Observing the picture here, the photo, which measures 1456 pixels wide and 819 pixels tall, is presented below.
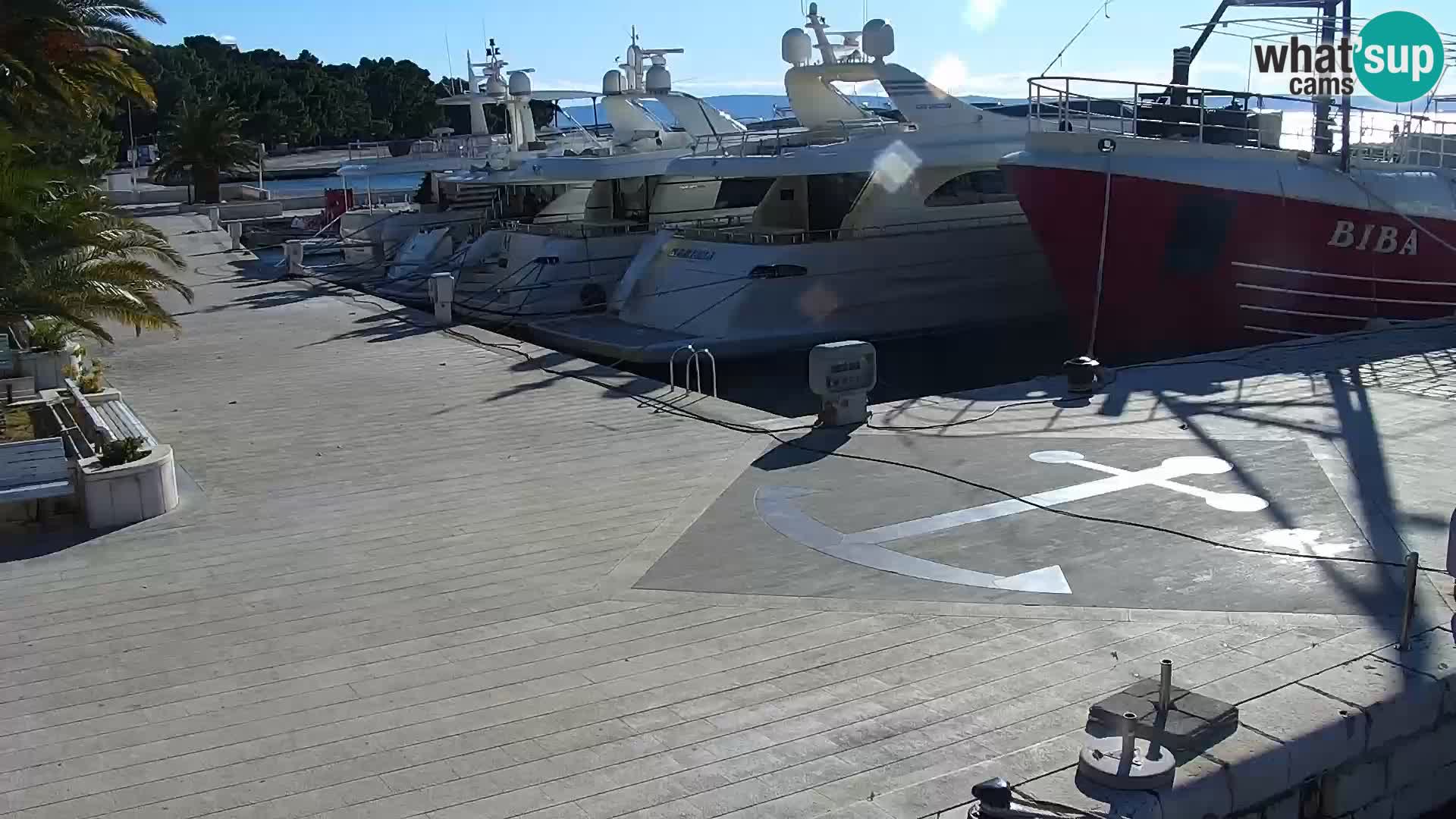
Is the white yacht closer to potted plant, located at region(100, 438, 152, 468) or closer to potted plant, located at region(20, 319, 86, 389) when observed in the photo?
potted plant, located at region(20, 319, 86, 389)

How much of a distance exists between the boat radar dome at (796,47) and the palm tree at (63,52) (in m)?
10.7

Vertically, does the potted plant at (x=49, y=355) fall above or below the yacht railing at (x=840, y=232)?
below

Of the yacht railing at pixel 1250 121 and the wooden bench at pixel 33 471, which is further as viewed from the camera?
the yacht railing at pixel 1250 121

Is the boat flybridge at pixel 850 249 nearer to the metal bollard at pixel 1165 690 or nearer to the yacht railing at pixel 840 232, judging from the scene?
the yacht railing at pixel 840 232

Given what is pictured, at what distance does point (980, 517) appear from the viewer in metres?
8.45

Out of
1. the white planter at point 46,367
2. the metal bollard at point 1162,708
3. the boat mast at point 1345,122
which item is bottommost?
the metal bollard at point 1162,708

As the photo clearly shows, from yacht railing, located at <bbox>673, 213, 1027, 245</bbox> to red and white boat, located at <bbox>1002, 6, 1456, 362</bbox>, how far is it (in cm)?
430

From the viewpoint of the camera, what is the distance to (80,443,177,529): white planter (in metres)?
8.69

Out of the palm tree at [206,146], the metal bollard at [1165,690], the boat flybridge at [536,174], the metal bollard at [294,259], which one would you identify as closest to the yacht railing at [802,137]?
the boat flybridge at [536,174]

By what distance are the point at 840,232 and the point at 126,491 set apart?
14731mm

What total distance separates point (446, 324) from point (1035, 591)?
43.6ft

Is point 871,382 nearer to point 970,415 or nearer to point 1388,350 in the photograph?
point 970,415

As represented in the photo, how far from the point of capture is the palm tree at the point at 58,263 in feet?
34.7

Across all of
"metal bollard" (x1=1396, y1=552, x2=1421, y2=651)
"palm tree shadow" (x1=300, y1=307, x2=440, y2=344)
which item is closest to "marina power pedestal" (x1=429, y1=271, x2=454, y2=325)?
"palm tree shadow" (x1=300, y1=307, x2=440, y2=344)
